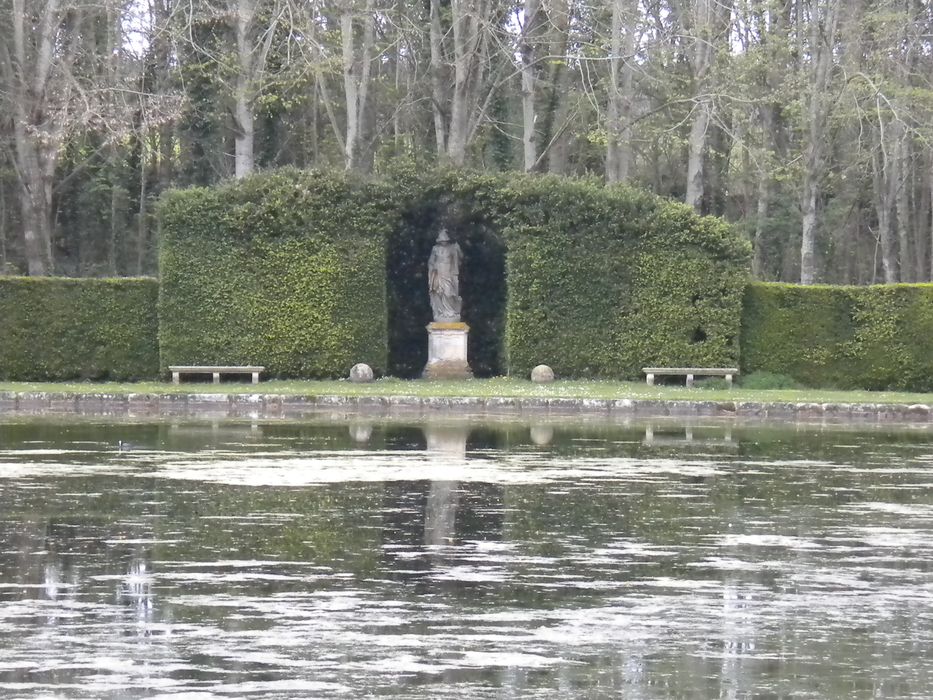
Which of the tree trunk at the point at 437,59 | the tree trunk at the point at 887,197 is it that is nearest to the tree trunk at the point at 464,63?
the tree trunk at the point at 437,59

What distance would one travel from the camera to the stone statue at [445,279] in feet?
120

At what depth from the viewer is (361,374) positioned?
34.0 metres

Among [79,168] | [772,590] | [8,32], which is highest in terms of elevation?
[8,32]

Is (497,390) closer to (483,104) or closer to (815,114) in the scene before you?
(483,104)

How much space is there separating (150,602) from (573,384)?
24731 millimetres

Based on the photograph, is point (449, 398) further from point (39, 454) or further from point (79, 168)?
point (79, 168)

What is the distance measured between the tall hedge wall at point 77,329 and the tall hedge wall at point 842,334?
1313cm

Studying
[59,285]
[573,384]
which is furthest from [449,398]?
[59,285]

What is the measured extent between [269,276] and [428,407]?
24.5 ft

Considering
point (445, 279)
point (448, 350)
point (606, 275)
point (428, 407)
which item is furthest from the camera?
point (445, 279)

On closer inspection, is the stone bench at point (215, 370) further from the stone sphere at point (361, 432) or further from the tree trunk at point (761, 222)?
the tree trunk at point (761, 222)

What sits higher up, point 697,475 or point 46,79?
point 46,79

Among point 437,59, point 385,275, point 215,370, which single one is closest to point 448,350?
point 385,275

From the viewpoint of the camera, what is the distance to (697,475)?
16.5m
